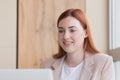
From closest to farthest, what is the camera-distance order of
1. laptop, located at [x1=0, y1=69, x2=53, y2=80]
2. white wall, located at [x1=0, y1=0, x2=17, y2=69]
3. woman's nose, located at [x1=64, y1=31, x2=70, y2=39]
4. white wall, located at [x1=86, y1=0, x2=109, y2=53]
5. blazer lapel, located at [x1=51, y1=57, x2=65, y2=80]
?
laptop, located at [x1=0, y1=69, x2=53, y2=80], woman's nose, located at [x1=64, y1=31, x2=70, y2=39], blazer lapel, located at [x1=51, y1=57, x2=65, y2=80], white wall, located at [x1=0, y1=0, x2=17, y2=69], white wall, located at [x1=86, y1=0, x2=109, y2=53]

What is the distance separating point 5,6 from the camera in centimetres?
293

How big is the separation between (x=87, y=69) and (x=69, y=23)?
37 cm

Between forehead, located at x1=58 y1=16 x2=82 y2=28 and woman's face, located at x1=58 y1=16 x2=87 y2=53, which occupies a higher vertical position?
forehead, located at x1=58 y1=16 x2=82 y2=28

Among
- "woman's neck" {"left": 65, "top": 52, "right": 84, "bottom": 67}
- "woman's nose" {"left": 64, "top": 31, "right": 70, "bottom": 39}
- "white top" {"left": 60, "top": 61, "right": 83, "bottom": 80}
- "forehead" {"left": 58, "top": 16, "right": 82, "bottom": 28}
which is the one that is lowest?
"white top" {"left": 60, "top": 61, "right": 83, "bottom": 80}

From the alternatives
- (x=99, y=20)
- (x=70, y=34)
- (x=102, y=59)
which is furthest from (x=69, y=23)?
(x=99, y=20)

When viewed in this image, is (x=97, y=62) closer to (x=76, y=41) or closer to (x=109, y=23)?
(x=76, y=41)

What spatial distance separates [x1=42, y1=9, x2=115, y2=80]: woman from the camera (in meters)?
2.01

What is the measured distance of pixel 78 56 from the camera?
210cm

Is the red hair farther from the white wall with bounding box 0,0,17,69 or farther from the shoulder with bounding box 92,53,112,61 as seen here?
the white wall with bounding box 0,0,17,69

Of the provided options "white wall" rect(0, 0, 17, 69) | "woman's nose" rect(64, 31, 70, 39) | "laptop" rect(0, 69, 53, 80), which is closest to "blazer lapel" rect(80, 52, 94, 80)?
"woman's nose" rect(64, 31, 70, 39)

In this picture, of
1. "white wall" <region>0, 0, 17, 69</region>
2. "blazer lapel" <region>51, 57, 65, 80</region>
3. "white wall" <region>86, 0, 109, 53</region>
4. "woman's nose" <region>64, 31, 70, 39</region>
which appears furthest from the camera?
"white wall" <region>86, 0, 109, 53</region>

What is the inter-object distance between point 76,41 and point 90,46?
0.57 ft

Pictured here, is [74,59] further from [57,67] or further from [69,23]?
[69,23]

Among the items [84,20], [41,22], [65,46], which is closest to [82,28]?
[84,20]
